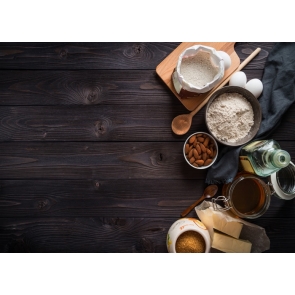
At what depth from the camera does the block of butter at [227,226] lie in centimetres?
84

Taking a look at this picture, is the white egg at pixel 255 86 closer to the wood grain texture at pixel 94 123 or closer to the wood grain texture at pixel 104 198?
the wood grain texture at pixel 94 123

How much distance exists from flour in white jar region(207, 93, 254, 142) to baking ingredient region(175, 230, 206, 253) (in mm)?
303

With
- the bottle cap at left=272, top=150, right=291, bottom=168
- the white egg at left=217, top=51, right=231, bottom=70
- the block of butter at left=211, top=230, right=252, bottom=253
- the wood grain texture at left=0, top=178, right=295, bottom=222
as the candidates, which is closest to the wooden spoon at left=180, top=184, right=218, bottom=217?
the wood grain texture at left=0, top=178, right=295, bottom=222

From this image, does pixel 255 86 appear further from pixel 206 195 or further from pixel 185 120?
pixel 206 195

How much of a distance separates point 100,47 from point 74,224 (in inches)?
24.0

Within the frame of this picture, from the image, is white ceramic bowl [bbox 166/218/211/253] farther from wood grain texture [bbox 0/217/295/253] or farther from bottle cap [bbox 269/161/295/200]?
bottle cap [bbox 269/161/295/200]

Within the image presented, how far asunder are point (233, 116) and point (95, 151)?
1.51 ft

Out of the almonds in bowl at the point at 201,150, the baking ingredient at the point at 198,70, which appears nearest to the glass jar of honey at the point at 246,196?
the almonds in bowl at the point at 201,150

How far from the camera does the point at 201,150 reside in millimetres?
895

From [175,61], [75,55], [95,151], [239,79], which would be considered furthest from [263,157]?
[75,55]

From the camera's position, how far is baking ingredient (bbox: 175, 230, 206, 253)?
82cm

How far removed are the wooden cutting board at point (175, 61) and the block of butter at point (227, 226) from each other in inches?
14.1

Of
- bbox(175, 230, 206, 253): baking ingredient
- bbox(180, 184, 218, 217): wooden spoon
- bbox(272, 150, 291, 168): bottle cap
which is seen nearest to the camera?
bbox(272, 150, 291, 168): bottle cap

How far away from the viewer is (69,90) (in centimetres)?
97
